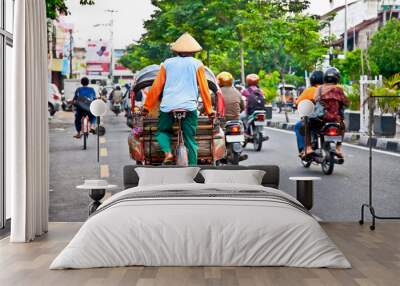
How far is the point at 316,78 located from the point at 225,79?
843mm

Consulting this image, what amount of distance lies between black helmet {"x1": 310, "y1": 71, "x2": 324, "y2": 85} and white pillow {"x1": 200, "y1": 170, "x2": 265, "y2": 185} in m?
1.57

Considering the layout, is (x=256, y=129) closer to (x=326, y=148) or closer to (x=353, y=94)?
(x=326, y=148)

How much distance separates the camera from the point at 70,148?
752cm

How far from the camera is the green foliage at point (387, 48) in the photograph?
733 cm

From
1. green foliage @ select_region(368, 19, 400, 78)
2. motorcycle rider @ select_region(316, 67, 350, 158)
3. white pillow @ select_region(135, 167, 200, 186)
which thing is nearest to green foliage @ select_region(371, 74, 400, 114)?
green foliage @ select_region(368, 19, 400, 78)

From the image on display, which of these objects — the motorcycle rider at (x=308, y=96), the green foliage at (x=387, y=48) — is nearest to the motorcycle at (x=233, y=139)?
the motorcycle rider at (x=308, y=96)

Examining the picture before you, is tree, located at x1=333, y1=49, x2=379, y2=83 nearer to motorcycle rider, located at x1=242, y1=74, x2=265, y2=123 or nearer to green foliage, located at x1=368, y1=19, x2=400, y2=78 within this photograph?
green foliage, located at x1=368, y1=19, x2=400, y2=78

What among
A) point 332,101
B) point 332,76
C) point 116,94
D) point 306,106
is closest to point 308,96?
point 306,106

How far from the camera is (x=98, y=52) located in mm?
7434

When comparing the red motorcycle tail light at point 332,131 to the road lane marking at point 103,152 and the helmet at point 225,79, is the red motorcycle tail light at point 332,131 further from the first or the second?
the road lane marking at point 103,152

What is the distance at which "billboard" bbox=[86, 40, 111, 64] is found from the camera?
24.1 feet

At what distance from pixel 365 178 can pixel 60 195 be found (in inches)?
111

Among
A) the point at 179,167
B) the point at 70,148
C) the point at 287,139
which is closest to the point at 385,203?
the point at 287,139

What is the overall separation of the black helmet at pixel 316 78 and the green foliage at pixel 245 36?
0.26 feet
